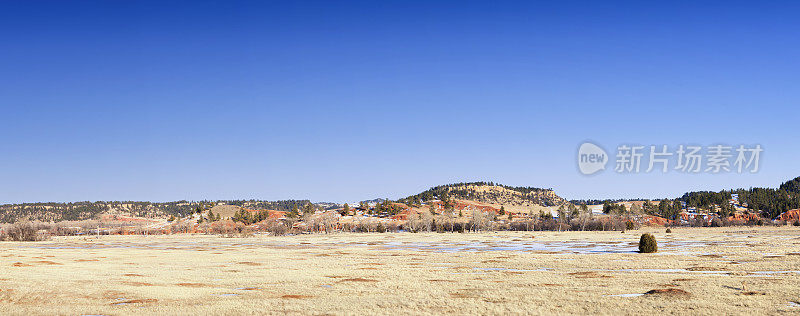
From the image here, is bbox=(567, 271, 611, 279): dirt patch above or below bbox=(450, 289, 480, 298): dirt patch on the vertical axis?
above

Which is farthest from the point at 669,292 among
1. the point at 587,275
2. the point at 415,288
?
the point at 415,288

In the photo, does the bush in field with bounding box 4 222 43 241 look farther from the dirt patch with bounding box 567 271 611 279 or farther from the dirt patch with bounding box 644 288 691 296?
the dirt patch with bounding box 644 288 691 296

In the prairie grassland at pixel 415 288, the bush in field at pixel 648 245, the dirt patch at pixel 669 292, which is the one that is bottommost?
the prairie grassland at pixel 415 288

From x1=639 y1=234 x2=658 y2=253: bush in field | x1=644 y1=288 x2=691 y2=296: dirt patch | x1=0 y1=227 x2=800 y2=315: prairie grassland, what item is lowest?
x1=0 y1=227 x2=800 y2=315: prairie grassland

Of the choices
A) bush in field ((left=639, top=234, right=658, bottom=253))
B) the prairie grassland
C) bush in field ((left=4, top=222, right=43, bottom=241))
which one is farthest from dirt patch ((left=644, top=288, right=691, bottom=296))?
bush in field ((left=4, top=222, right=43, bottom=241))

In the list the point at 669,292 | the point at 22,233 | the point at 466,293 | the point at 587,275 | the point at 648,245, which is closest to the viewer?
the point at 669,292

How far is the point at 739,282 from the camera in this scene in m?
28.8

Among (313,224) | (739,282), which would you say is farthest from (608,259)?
(313,224)

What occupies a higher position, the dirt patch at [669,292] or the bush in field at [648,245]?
the bush in field at [648,245]

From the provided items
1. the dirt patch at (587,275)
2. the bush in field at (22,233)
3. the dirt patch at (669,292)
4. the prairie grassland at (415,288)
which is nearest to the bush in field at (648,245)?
the prairie grassland at (415,288)

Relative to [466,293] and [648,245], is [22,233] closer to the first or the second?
[648,245]

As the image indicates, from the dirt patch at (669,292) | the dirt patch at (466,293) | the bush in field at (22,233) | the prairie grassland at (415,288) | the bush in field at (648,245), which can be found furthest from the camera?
the bush in field at (22,233)

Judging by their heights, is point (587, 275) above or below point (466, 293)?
above

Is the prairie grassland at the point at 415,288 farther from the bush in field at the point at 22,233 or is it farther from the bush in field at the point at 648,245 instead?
the bush in field at the point at 22,233
